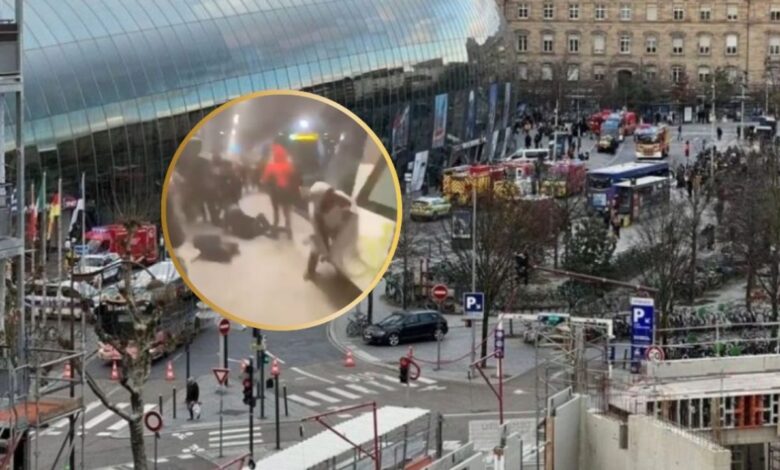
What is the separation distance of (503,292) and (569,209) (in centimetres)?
1326

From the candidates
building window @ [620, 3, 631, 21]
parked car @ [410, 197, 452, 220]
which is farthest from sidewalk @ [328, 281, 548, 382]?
building window @ [620, 3, 631, 21]

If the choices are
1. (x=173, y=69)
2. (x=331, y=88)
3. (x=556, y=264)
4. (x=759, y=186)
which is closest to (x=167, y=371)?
(x=556, y=264)

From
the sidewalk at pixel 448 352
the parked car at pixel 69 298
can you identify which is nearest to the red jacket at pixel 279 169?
the parked car at pixel 69 298

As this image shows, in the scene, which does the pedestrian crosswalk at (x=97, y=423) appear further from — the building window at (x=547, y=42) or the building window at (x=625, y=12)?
the building window at (x=625, y=12)

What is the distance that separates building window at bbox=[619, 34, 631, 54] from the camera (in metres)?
148

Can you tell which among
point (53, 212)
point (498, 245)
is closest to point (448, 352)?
point (498, 245)

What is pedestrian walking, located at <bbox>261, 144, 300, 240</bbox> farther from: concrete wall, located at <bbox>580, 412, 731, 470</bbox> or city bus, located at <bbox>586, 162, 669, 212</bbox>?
city bus, located at <bbox>586, 162, 669, 212</bbox>

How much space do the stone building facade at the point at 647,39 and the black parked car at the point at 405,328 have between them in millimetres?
90775

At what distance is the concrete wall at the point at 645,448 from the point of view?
27641 mm

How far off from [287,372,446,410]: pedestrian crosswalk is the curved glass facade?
13594 mm

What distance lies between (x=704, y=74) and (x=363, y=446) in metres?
120

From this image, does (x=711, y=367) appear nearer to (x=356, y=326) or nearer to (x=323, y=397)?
(x=323, y=397)

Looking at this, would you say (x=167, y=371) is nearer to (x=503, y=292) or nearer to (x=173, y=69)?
(x=503, y=292)

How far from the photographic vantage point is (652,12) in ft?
482
